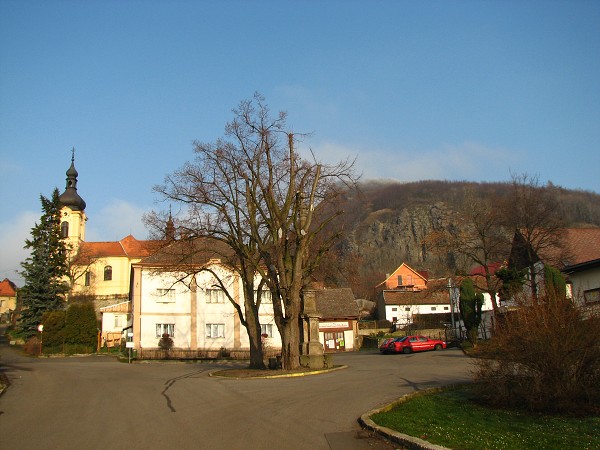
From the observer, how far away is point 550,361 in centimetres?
1075

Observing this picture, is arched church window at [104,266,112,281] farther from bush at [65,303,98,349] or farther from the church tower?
bush at [65,303,98,349]

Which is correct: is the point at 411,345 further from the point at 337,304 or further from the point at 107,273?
the point at 107,273

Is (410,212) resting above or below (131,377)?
above

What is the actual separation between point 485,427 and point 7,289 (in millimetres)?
130392

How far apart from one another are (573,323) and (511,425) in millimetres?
2502

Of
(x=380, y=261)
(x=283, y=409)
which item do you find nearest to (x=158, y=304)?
(x=283, y=409)

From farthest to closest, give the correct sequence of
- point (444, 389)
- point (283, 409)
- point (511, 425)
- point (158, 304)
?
1. point (158, 304)
2. point (444, 389)
3. point (283, 409)
4. point (511, 425)

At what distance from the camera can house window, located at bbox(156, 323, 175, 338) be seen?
158 feet

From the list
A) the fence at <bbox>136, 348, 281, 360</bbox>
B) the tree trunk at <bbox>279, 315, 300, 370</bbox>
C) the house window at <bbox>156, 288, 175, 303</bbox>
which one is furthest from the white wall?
the tree trunk at <bbox>279, 315, 300, 370</bbox>

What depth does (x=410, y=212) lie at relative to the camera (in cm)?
18588

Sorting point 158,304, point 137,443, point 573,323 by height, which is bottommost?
point 137,443

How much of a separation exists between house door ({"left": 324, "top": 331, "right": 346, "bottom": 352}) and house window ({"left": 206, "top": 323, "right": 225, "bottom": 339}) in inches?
423

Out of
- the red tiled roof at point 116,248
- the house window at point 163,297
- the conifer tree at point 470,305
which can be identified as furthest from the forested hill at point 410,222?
the conifer tree at point 470,305

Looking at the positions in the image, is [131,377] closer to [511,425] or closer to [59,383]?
[59,383]
